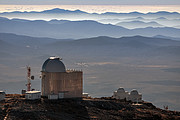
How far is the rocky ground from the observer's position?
4531 cm

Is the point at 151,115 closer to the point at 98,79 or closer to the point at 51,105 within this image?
the point at 51,105

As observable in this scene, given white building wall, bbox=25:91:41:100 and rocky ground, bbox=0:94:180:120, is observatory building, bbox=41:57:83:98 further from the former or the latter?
white building wall, bbox=25:91:41:100

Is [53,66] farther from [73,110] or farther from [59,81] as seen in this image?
[73,110]

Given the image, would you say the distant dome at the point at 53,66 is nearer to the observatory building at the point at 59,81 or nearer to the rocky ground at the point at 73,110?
the observatory building at the point at 59,81

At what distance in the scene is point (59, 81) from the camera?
180 ft

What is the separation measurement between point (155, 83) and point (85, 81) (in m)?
30.7

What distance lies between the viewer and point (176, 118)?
5219cm

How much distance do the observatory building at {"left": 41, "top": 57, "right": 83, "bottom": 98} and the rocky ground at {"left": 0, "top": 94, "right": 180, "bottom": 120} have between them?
60.4 inches

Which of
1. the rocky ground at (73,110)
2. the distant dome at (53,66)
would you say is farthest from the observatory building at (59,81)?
the rocky ground at (73,110)

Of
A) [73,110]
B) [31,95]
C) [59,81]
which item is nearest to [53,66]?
[59,81]

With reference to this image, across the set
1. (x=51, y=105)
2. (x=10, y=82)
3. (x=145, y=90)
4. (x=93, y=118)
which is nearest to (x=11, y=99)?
(x=51, y=105)

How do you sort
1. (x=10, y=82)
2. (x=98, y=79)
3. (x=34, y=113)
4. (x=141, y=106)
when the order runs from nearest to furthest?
(x=34, y=113) → (x=141, y=106) → (x=10, y=82) → (x=98, y=79)

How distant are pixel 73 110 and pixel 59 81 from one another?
6083 mm

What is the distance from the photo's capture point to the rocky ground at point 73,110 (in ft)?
149
